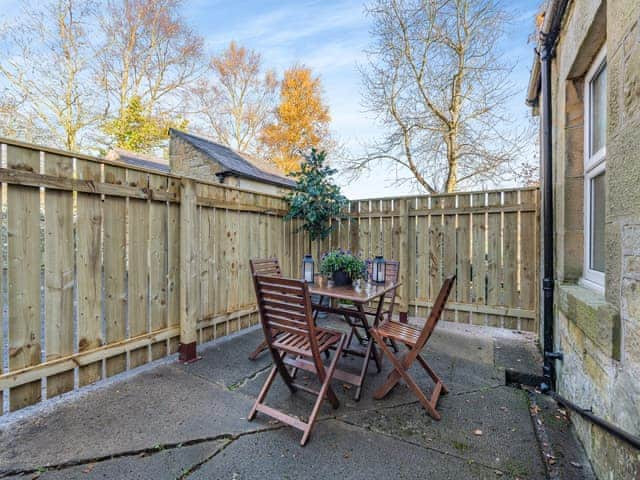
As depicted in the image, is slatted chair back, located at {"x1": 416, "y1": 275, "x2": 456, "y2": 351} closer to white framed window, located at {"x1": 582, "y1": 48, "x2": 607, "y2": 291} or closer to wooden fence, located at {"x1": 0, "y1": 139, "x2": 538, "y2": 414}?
white framed window, located at {"x1": 582, "y1": 48, "x2": 607, "y2": 291}

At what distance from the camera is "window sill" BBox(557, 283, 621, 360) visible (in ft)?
4.53

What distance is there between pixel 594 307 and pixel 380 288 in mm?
1533

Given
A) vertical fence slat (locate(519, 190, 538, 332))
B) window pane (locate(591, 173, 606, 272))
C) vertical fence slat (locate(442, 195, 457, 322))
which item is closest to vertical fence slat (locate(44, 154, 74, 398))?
window pane (locate(591, 173, 606, 272))

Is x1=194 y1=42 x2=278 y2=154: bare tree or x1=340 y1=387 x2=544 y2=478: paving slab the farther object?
x1=194 y1=42 x2=278 y2=154: bare tree

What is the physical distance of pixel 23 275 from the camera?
2.04 m

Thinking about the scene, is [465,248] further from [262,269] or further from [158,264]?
[158,264]

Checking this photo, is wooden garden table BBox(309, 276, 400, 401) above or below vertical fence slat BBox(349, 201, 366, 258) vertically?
below

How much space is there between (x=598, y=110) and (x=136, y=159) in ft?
41.8

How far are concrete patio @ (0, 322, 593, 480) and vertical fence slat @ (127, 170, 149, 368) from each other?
13.7 inches

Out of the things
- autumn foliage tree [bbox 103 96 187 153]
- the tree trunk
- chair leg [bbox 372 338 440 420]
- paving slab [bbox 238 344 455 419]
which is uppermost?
autumn foliage tree [bbox 103 96 187 153]

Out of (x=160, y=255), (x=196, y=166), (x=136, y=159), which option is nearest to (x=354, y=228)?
(x=160, y=255)

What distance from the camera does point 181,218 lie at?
306cm

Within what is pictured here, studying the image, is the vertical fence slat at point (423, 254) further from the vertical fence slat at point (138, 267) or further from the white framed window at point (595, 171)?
the vertical fence slat at point (138, 267)

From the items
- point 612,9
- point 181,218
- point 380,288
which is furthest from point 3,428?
point 612,9
